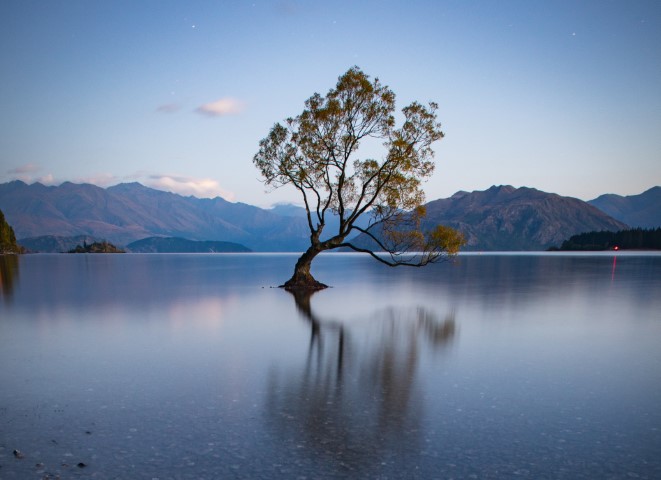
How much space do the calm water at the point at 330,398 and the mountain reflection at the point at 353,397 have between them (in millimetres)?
57

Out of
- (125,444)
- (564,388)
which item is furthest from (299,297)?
(125,444)

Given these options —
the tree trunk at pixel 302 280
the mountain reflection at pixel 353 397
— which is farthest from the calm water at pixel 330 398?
the tree trunk at pixel 302 280

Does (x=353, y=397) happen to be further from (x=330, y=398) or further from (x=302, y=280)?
(x=302, y=280)

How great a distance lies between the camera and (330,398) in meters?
12.6

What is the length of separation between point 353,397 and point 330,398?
0.68 m

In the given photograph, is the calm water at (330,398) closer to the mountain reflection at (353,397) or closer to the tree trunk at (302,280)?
the mountain reflection at (353,397)

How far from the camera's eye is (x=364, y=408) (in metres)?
11.8

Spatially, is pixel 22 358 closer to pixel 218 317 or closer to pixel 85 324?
pixel 85 324

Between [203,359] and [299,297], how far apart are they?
25459 millimetres

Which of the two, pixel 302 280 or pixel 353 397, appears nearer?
pixel 353 397

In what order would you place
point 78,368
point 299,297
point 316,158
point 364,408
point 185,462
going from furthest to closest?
point 316,158
point 299,297
point 78,368
point 364,408
point 185,462

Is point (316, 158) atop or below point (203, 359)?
atop

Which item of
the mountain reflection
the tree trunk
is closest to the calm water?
the mountain reflection

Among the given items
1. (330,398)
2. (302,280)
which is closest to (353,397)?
(330,398)
